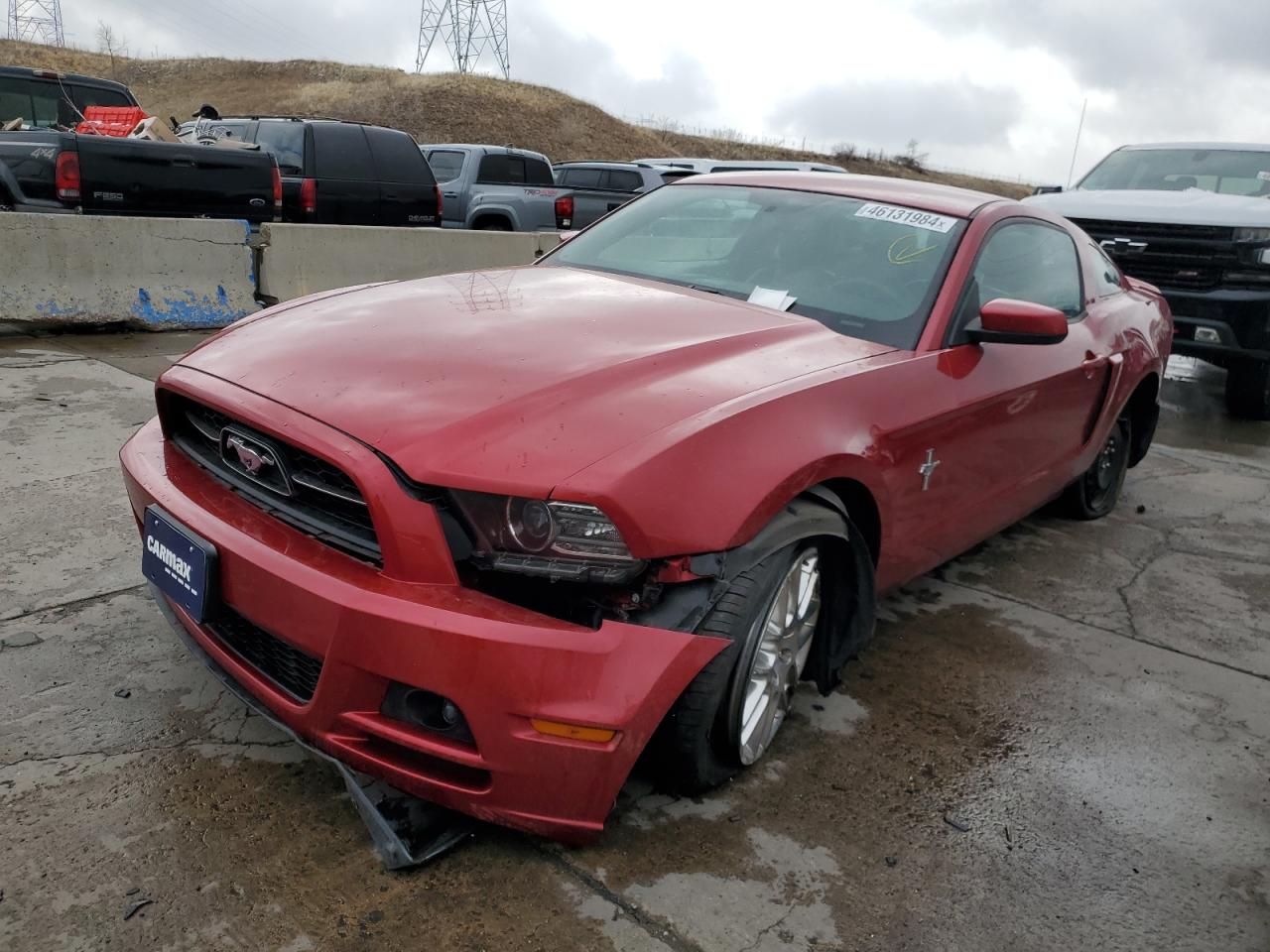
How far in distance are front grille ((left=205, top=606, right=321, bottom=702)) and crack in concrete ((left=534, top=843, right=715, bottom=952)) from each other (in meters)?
0.62

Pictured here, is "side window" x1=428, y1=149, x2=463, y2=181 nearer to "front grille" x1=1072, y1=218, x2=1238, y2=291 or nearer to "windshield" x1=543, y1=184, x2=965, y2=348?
"front grille" x1=1072, y1=218, x2=1238, y2=291

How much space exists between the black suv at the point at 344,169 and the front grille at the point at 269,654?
835 cm

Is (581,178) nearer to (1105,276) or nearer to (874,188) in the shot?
(1105,276)

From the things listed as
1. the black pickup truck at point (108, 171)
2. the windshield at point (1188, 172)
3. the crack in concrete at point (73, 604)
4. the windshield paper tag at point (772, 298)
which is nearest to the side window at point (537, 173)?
the black pickup truck at point (108, 171)

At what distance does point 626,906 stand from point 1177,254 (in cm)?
700

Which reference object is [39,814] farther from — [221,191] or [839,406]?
[221,191]

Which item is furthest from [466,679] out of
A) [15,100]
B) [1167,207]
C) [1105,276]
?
[15,100]

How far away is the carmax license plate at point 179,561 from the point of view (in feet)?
7.23

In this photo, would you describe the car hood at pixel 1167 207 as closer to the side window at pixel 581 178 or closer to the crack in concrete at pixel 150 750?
the crack in concrete at pixel 150 750

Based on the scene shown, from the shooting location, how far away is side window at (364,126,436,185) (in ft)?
35.5

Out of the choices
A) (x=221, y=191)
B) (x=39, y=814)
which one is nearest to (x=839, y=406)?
(x=39, y=814)

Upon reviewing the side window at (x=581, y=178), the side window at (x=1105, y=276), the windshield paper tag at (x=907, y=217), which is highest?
the windshield paper tag at (x=907, y=217)

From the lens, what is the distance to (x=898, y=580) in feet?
10.2

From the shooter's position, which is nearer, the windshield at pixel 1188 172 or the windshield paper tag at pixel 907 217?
the windshield paper tag at pixel 907 217
